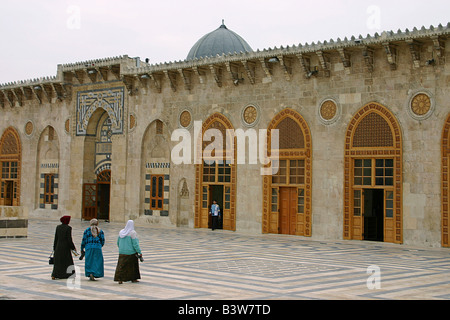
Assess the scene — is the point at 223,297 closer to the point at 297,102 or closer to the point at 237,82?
the point at 297,102

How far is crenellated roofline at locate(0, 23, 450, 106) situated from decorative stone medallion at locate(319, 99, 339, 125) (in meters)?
0.85

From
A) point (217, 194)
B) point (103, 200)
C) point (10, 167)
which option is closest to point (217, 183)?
point (217, 194)

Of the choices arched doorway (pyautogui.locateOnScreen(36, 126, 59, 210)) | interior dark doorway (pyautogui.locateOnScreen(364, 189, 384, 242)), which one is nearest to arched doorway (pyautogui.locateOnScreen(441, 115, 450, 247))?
interior dark doorway (pyautogui.locateOnScreen(364, 189, 384, 242))

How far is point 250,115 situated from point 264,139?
95 centimetres

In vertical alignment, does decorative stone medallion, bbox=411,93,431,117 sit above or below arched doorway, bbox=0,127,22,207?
above

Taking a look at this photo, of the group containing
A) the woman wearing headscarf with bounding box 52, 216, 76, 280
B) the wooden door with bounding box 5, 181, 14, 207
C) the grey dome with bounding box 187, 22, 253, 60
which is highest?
the grey dome with bounding box 187, 22, 253, 60

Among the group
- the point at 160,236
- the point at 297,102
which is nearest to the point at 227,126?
the point at 297,102

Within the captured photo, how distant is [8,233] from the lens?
1495 centimetres

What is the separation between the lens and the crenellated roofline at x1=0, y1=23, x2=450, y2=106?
573 inches

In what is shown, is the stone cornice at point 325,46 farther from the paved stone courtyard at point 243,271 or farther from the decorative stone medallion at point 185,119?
the paved stone courtyard at point 243,271

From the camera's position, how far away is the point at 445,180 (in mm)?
14094

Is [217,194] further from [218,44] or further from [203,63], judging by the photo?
[218,44]

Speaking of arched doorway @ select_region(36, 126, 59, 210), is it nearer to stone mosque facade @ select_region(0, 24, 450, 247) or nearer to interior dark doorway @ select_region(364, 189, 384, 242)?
stone mosque facade @ select_region(0, 24, 450, 247)

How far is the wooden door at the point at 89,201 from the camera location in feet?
72.1
